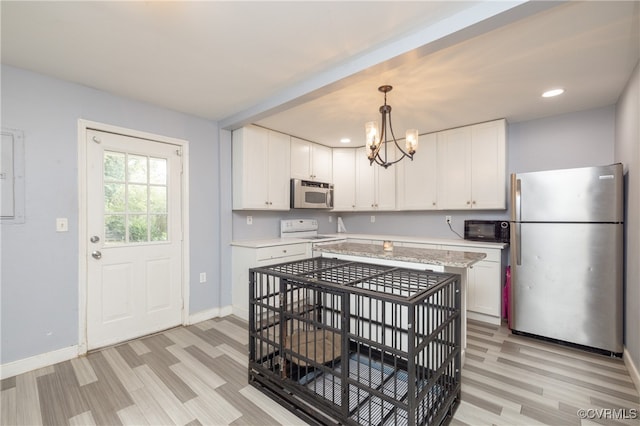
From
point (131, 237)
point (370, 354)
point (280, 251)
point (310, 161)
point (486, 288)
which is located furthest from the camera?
point (310, 161)

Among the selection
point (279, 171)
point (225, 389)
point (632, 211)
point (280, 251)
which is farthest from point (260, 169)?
point (632, 211)

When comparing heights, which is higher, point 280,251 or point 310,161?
point 310,161

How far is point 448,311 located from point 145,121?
10.3 feet

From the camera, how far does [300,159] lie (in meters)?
4.09

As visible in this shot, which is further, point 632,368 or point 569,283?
point 569,283

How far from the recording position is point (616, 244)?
91.6 inches

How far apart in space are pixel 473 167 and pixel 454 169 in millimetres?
220

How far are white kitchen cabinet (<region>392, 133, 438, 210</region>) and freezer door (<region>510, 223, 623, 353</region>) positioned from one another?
1.24 metres

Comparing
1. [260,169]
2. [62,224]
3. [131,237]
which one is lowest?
[131,237]

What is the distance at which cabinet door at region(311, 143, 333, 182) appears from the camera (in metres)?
4.31

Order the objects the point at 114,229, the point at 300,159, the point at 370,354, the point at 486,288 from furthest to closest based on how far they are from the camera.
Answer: the point at 300,159 < the point at 486,288 < the point at 114,229 < the point at 370,354

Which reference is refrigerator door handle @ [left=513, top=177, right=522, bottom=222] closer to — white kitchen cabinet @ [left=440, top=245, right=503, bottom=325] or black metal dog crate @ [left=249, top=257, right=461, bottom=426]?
white kitchen cabinet @ [left=440, top=245, right=503, bottom=325]

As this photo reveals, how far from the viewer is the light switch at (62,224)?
2.32 metres

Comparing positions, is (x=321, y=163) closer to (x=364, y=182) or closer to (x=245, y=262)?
(x=364, y=182)
